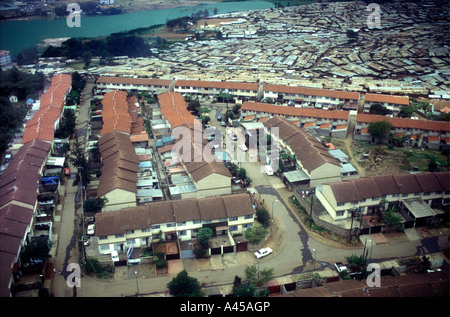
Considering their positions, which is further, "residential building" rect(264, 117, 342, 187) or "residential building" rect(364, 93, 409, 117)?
"residential building" rect(364, 93, 409, 117)

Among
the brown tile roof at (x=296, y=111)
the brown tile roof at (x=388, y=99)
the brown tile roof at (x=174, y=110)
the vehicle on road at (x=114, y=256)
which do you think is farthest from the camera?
the brown tile roof at (x=388, y=99)

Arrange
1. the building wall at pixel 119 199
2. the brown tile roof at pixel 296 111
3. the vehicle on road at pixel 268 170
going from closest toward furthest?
the building wall at pixel 119 199 < the vehicle on road at pixel 268 170 < the brown tile roof at pixel 296 111

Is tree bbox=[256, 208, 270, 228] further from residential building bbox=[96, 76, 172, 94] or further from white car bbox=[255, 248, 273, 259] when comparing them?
residential building bbox=[96, 76, 172, 94]

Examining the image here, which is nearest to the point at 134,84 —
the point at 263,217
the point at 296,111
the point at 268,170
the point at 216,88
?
the point at 216,88

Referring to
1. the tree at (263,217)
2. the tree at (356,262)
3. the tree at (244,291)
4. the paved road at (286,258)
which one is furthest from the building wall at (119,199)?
the tree at (356,262)

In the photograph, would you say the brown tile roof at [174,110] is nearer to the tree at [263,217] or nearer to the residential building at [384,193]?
the tree at [263,217]

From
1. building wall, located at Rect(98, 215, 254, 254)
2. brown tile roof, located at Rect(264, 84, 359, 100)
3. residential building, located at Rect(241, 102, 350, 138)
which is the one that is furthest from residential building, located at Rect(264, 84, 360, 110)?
building wall, located at Rect(98, 215, 254, 254)
